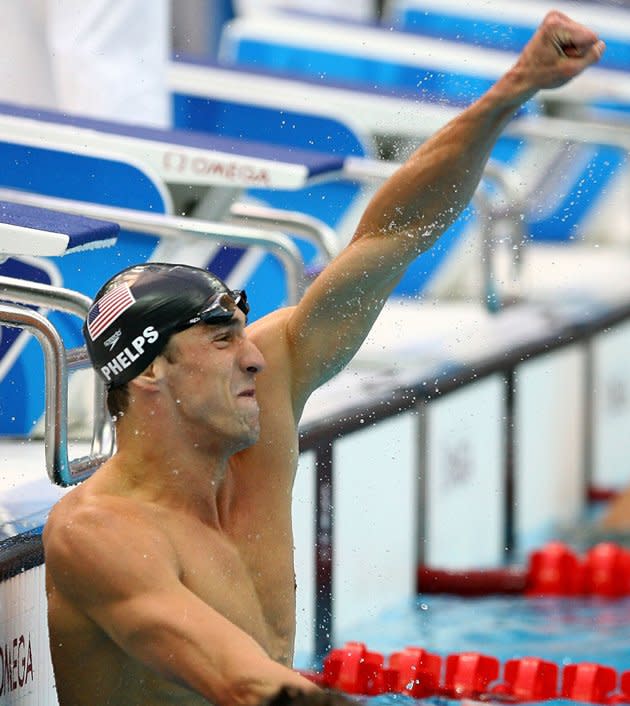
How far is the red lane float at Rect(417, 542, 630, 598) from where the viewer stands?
4691 millimetres

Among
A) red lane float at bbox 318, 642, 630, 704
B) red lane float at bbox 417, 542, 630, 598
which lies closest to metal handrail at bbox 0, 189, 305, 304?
→ red lane float at bbox 318, 642, 630, 704

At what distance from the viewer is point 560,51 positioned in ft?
7.73

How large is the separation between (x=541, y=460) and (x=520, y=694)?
2327mm

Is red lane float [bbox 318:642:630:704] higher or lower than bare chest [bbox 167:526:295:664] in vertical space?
lower

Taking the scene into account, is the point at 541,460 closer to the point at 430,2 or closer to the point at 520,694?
the point at 520,694

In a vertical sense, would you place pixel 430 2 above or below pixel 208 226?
above

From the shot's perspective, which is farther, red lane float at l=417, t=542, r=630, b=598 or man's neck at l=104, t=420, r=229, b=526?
red lane float at l=417, t=542, r=630, b=598

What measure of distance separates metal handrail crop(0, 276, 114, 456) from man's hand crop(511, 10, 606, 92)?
862 mm

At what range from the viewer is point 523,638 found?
434 centimetres

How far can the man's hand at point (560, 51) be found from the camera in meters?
2.34

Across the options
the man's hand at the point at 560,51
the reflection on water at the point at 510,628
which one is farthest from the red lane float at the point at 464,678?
the man's hand at the point at 560,51

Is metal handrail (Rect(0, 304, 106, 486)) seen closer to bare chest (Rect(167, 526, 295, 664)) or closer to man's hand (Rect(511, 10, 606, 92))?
bare chest (Rect(167, 526, 295, 664))

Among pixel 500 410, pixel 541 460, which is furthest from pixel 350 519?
pixel 541 460

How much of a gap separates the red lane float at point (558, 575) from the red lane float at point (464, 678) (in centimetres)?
128
